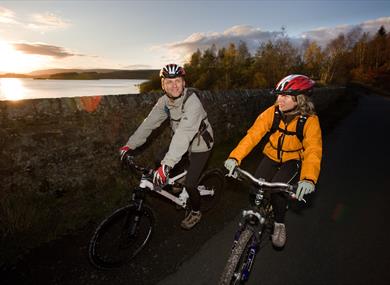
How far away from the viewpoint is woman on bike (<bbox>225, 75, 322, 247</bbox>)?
119 inches

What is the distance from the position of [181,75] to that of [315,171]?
6.95 feet

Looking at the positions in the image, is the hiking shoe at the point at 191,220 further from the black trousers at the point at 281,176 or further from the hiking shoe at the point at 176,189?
the black trousers at the point at 281,176

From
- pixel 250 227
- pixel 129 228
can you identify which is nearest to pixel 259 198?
pixel 250 227

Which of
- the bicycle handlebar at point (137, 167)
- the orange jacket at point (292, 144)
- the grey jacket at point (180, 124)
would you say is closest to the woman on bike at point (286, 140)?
the orange jacket at point (292, 144)

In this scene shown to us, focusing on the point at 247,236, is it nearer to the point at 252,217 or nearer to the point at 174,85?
the point at 252,217

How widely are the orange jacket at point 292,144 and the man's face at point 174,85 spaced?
113cm

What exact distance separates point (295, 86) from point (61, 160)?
3888mm

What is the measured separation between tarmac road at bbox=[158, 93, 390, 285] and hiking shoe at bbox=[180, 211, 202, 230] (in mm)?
403

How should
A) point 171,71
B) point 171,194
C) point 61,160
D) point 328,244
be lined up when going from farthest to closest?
point 61,160 → point 171,194 → point 328,244 → point 171,71

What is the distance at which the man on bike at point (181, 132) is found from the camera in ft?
10.7

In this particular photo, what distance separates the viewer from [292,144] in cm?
337

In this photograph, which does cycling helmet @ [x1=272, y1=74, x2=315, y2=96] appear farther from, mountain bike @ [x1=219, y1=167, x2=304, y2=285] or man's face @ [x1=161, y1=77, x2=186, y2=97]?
man's face @ [x1=161, y1=77, x2=186, y2=97]

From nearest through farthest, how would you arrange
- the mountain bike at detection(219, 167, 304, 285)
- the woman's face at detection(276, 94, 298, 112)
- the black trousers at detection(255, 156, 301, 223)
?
1. the mountain bike at detection(219, 167, 304, 285)
2. the woman's face at detection(276, 94, 298, 112)
3. the black trousers at detection(255, 156, 301, 223)

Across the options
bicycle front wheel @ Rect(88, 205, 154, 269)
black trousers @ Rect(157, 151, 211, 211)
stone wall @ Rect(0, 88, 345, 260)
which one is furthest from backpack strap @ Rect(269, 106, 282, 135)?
stone wall @ Rect(0, 88, 345, 260)
